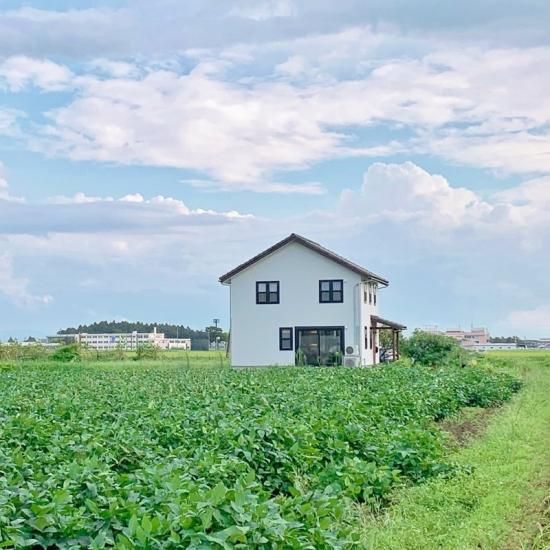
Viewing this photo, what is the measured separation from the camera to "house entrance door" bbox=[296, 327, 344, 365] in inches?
1629

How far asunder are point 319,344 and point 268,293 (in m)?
3.71

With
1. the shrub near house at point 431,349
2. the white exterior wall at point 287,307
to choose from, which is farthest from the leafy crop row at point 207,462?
the shrub near house at point 431,349

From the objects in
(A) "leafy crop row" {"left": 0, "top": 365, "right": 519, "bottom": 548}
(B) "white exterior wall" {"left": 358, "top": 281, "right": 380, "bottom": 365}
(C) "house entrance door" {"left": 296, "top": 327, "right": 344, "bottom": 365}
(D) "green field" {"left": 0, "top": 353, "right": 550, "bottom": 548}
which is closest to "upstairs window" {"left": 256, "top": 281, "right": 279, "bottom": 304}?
(C) "house entrance door" {"left": 296, "top": 327, "right": 344, "bottom": 365}

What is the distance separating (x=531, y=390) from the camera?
2389 centimetres

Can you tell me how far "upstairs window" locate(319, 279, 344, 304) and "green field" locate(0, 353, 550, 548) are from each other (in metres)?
23.8

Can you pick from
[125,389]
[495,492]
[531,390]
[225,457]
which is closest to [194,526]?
[225,457]

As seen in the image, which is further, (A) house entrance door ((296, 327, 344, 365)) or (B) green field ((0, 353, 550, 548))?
(A) house entrance door ((296, 327, 344, 365))

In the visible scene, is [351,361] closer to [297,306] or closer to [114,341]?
[297,306]

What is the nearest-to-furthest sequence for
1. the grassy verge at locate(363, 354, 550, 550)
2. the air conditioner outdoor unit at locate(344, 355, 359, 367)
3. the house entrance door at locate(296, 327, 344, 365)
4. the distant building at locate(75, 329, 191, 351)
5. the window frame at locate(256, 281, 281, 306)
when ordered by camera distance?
1. the grassy verge at locate(363, 354, 550, 550)
2. the air conditioner outdoor unit at locate(344, 355, 359, 367)
3. the house entrance door at locate(296, 327, 344, 365)
4. the window frame at locate(256, 281, 281, 306)
5. the distant building at locate(75, 329, 191, 351)

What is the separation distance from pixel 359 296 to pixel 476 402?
21118mm

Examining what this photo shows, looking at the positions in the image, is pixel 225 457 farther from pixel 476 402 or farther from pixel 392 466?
pixel 476 402

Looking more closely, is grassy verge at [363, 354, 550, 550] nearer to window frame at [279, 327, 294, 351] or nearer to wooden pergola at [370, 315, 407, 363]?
window frame at [279, 327, 294, 351]

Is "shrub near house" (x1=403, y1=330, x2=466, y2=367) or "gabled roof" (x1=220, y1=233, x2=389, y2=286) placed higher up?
"gabled roof" (x1=220, y1=233, x2=389, y2=286)

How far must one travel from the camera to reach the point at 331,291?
41.8 metres
